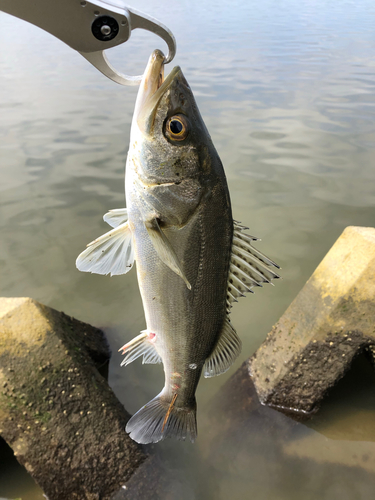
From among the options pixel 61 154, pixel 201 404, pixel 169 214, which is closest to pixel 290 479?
pixel 201 404

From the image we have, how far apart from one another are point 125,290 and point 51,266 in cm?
117

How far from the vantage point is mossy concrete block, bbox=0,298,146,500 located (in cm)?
245

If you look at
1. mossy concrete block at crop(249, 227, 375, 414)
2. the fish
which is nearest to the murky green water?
mossy concrete block at crop(249, 227, 375, 414)

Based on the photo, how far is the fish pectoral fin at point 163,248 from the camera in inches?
61.1

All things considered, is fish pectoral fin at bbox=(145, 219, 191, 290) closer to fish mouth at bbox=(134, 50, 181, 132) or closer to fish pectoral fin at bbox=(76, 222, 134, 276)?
fish pectoral fin at bbox=(76, 222, 134, 276)

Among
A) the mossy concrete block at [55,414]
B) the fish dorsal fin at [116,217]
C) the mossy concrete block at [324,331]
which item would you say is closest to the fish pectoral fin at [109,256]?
the fish dorsal fin at [116,217]

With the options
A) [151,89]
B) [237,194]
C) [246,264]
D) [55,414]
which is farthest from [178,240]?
[237,194]

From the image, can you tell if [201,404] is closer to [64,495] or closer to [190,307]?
[64,495]

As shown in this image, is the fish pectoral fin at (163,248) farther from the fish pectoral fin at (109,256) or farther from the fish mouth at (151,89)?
the fish mouth at (151,89)

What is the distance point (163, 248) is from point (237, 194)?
4.93 m

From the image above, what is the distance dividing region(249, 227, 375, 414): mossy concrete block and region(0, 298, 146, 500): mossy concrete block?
138 cm

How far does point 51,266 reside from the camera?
5.01 m

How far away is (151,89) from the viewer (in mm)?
1516

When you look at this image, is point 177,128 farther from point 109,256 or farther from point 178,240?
point 109,256
